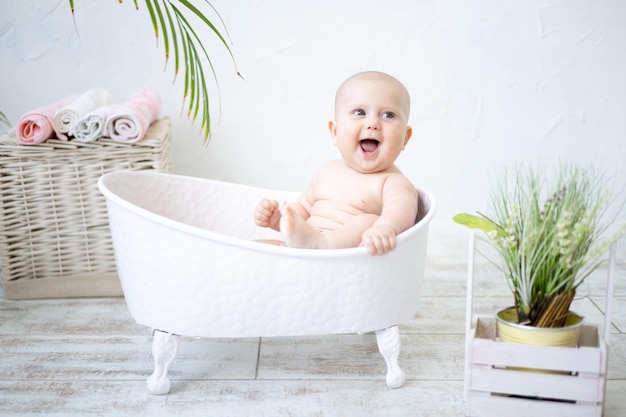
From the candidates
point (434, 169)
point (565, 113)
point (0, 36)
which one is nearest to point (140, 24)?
point (0, 36)

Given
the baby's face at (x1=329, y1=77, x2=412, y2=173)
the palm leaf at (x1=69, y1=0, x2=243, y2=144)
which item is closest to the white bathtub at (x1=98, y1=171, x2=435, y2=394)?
the baby's face at (x1=329, y1=77, x2=412, y2=173)

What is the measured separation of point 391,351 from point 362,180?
1.17 feet

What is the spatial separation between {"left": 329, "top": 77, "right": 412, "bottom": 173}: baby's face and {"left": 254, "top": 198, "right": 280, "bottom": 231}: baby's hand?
0.19m

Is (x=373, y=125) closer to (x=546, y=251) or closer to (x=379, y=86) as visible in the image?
(x=379, y=86)

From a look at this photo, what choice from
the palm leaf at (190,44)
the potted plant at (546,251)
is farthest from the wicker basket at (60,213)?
the potted plant at (546,251)

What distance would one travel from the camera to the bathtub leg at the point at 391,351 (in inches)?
57.3

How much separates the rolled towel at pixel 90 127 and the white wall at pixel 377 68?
55cm

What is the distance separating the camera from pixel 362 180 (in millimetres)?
1562

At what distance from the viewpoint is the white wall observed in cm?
230

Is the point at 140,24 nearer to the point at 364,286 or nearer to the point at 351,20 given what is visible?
the point at 351,20

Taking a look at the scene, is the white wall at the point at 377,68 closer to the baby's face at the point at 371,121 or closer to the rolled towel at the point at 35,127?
the rolled towel at the point at 35,127

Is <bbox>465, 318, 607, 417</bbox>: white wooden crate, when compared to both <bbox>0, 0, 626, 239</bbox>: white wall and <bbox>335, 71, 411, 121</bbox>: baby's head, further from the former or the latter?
<bbox>0, 0, 626, 239</bbox>: white wall

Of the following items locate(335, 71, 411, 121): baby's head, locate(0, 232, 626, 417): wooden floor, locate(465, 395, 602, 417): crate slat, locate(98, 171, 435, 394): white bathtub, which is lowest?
locate(0, 232, 626, 417): wooden floor

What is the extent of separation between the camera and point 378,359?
1601 millimetres
